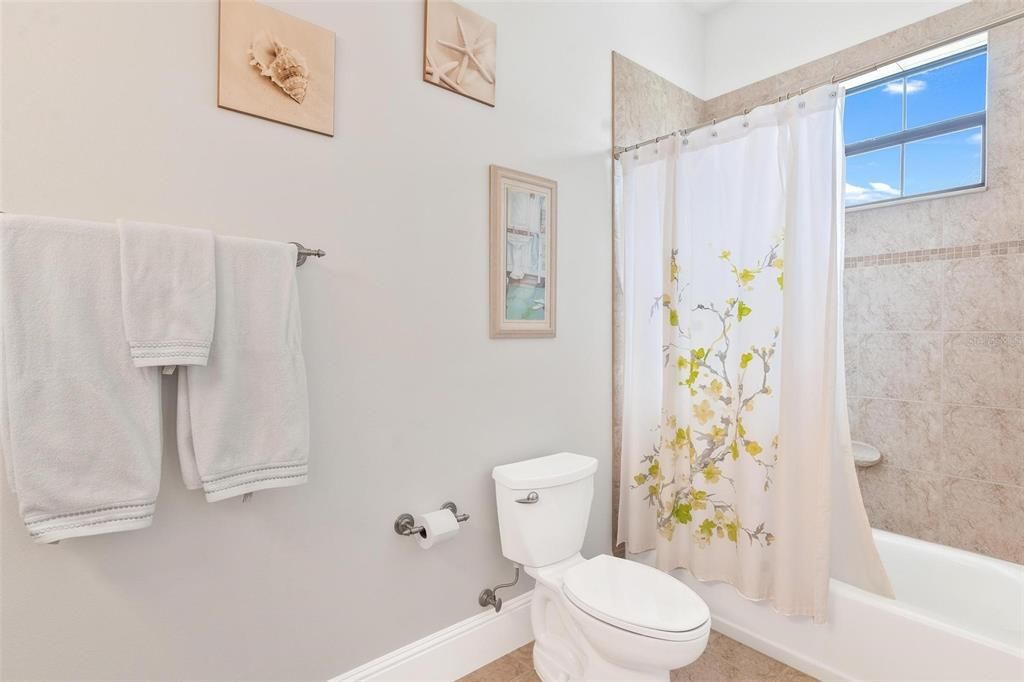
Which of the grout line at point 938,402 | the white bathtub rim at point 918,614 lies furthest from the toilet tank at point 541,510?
the grout line at point 938,402

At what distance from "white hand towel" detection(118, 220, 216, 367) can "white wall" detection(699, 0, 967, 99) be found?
2703 mm

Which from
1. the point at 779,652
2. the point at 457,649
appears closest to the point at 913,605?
the point at 779,652

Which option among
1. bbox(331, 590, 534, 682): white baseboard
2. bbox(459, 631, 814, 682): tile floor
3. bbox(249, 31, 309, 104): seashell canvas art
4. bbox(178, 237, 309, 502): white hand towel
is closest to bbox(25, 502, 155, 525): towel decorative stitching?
bbox(178, 237, 309, 502): white hand towel

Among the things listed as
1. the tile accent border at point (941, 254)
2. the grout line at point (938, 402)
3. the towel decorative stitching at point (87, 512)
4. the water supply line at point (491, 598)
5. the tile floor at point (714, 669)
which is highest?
the tile accent border at point (941, 254)

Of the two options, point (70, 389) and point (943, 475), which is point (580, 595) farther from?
point (943, 475)

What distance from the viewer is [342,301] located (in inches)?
60.7

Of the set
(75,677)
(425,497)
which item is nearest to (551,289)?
(425,497)

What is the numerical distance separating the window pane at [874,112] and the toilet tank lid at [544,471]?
6.29ft

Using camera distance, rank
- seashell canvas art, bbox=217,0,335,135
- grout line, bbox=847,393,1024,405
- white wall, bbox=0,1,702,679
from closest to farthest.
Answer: white wall, bbox=0,1,702,679
seashell canvas art, bbox=217,0,335,135
grout line, bbox=847,393,1024,405

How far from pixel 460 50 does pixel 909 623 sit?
2.36m

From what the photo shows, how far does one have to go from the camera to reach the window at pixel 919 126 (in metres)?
2.09

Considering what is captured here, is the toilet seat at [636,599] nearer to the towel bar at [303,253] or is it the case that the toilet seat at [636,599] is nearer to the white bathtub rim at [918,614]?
the white bathtub rim at [918,614]

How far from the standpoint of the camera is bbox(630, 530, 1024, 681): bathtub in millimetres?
1492

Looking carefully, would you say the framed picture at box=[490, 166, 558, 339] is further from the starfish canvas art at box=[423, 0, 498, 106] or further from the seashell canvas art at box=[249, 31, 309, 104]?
the seashell canvas art at box=[249, 31, 309, 104]
